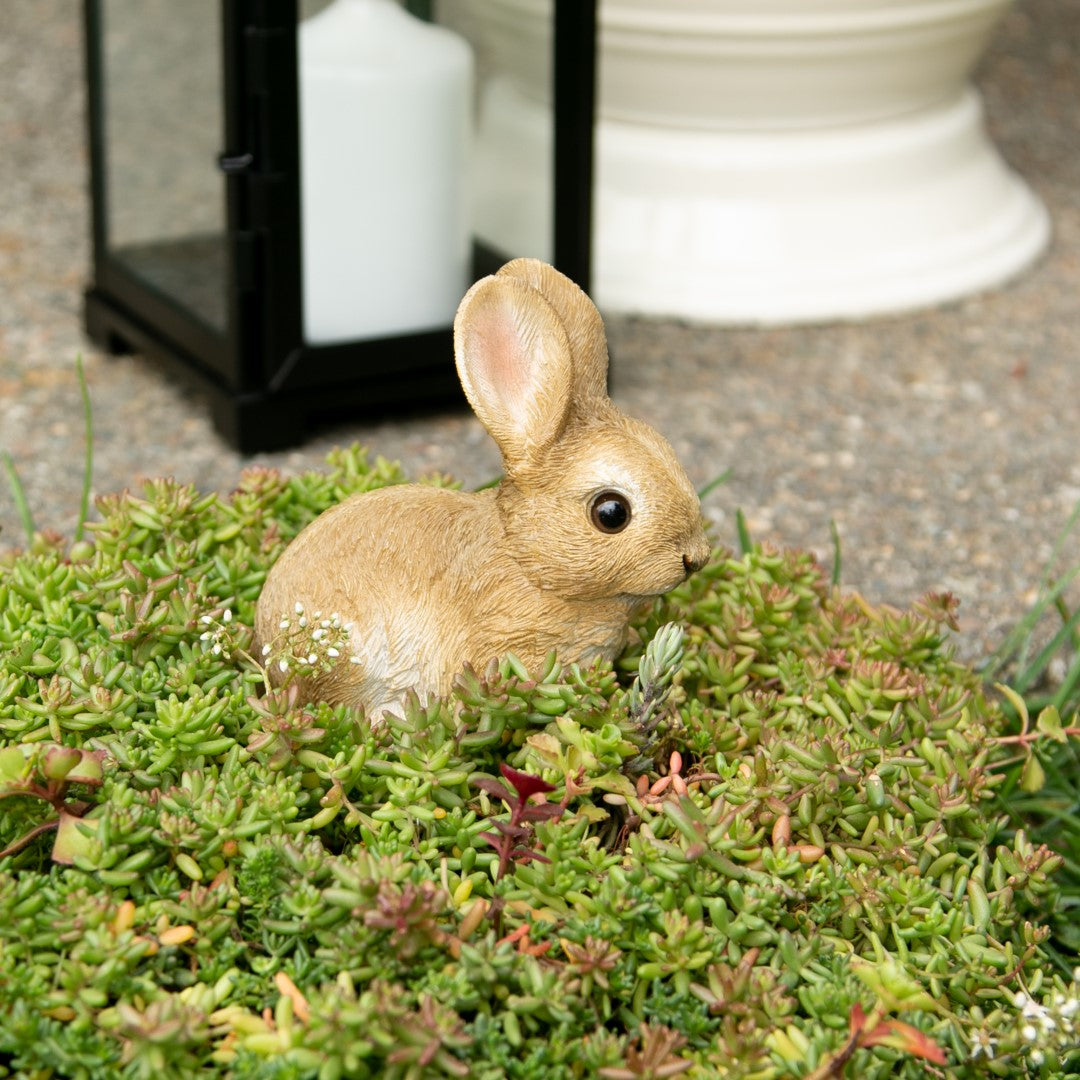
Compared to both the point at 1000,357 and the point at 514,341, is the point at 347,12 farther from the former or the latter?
the point at 1000,357

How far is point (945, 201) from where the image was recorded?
3.52 metres

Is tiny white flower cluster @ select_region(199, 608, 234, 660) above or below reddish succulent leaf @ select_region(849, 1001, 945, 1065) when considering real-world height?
above

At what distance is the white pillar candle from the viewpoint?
2.53m

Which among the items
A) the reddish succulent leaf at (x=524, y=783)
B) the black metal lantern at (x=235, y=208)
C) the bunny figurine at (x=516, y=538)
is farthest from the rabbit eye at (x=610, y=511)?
the black metal lantern at (x=235, y=208)

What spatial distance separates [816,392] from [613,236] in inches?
22.9

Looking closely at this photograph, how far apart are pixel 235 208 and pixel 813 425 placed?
1.10m

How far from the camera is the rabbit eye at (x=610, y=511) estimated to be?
144 centimetres

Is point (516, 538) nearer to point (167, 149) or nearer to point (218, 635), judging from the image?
point (218, 635)

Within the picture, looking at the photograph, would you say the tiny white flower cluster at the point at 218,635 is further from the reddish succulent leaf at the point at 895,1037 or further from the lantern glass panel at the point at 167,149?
the lantern glass panel at the point at 167,149

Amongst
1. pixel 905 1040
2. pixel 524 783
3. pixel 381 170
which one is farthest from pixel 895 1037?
pixel 381 170

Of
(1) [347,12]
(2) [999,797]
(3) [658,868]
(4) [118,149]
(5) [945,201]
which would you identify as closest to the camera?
(3) [658,868]

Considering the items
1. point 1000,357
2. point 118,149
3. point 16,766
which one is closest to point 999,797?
point 16,766

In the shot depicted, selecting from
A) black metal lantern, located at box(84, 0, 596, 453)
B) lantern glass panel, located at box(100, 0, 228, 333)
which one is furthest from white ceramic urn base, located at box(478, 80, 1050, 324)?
lantern glass panel, located at box(100, 0, 228, 333)

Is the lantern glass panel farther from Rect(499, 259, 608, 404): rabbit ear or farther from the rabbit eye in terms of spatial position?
the rabbit eye
